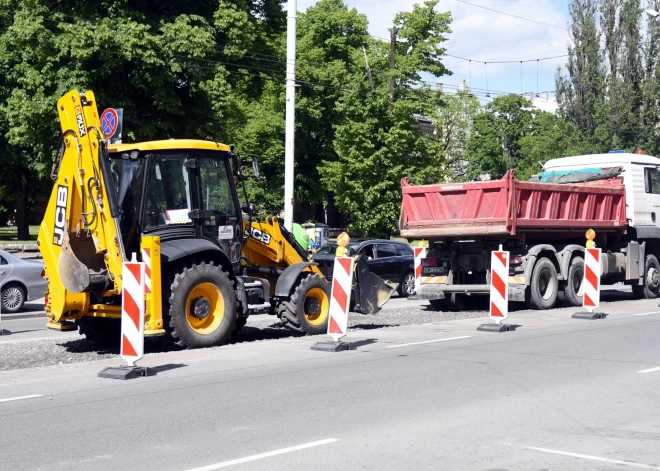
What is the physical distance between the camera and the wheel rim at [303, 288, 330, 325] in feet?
46.0

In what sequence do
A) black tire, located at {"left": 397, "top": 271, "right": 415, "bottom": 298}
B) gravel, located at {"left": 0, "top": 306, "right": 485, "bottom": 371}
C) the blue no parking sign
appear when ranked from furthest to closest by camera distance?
1. black tire, located at {"left": 397, "top": 271, "right": 415, "bottom": 298}
2. the blue no parking sign
3. gravel, located at {"left": 0, "top": 306, "right": 485, "bottom": 371}

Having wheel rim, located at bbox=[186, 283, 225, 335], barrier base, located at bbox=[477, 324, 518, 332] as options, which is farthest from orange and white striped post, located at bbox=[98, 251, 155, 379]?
barrier base, located at bbox=[477, 324, 518, 332]

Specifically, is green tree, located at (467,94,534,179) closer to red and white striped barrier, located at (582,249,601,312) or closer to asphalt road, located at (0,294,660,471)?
red and white striped barrier, located at (582,249,601,312)

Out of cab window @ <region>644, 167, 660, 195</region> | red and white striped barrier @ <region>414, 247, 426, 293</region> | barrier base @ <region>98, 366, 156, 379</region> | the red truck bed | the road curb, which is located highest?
cab window @ <region>644, 167, 660, 195</region>

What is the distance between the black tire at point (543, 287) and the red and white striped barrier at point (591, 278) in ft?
5.06

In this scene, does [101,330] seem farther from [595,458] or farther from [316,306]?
[595,458]

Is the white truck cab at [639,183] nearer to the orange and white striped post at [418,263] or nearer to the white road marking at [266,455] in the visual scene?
the orange and white striped post at [418,263]

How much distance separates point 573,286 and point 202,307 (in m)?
10.2

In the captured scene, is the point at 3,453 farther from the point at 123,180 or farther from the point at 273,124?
the point at 273,124

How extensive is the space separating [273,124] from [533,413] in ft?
162

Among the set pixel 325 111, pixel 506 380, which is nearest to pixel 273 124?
pixel 325 111

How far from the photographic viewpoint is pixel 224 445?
6.84 m

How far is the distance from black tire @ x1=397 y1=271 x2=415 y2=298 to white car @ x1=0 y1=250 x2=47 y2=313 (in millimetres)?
9383

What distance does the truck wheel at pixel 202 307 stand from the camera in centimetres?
1207
